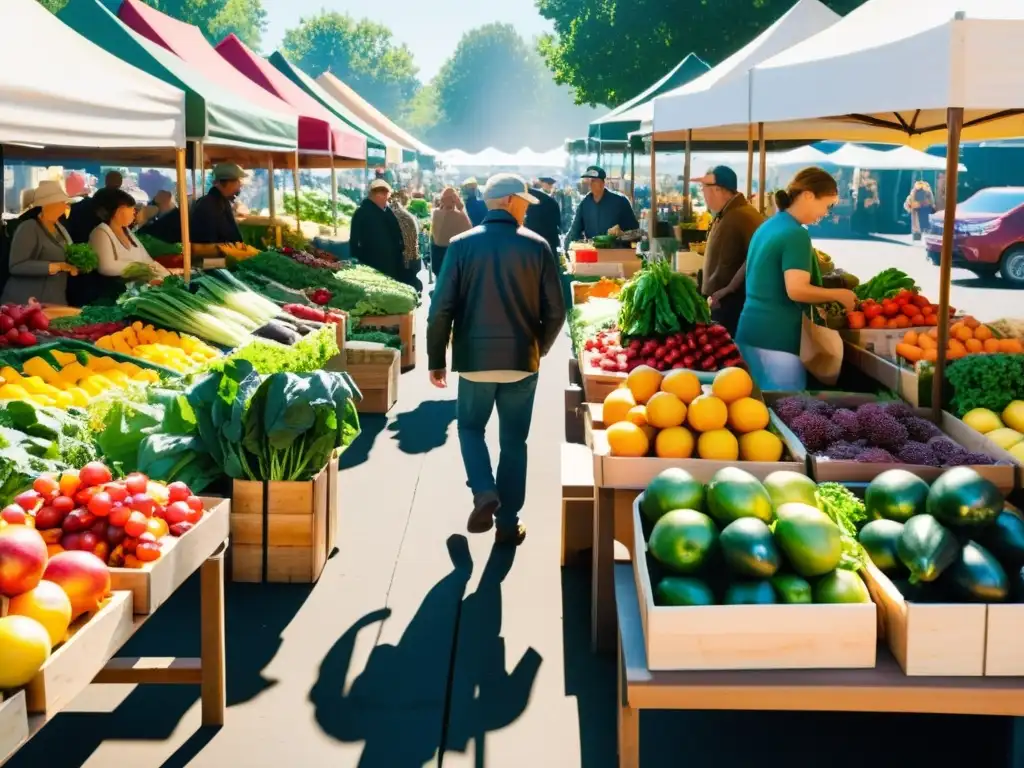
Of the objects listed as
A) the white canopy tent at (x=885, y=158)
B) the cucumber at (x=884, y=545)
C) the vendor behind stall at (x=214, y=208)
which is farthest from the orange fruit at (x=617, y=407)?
the white canopy tent at (x=885, y=158)

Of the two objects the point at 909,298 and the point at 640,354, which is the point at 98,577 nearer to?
the point at 640,354

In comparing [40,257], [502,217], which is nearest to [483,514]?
[502,217]

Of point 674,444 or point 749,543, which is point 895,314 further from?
point 749,543

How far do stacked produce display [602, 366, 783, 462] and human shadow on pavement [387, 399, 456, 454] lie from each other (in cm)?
395

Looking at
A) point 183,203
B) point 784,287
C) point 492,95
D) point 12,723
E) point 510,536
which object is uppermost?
point 492,95

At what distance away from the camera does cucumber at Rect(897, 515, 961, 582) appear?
11.1 ft

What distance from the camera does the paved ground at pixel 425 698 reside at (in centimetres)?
401

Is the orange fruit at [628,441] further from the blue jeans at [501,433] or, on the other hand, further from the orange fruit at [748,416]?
the blue jeans at [501,433]

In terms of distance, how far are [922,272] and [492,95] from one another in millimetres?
127393

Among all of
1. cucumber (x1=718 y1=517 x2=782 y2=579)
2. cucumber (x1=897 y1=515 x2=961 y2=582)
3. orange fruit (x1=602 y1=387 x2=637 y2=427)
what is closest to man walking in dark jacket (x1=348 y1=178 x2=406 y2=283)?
orange fruit (x1=602 y1=387 x2=637 y2=427)

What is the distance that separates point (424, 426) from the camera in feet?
31.3

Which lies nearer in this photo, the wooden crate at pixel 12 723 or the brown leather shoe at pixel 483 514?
the wooden crate at pixel 12 723

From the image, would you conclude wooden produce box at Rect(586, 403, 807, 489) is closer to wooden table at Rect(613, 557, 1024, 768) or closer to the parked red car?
wooden table at Rect(613, 557, 1024, 768)

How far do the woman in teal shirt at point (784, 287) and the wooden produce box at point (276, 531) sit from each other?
2.52 m
